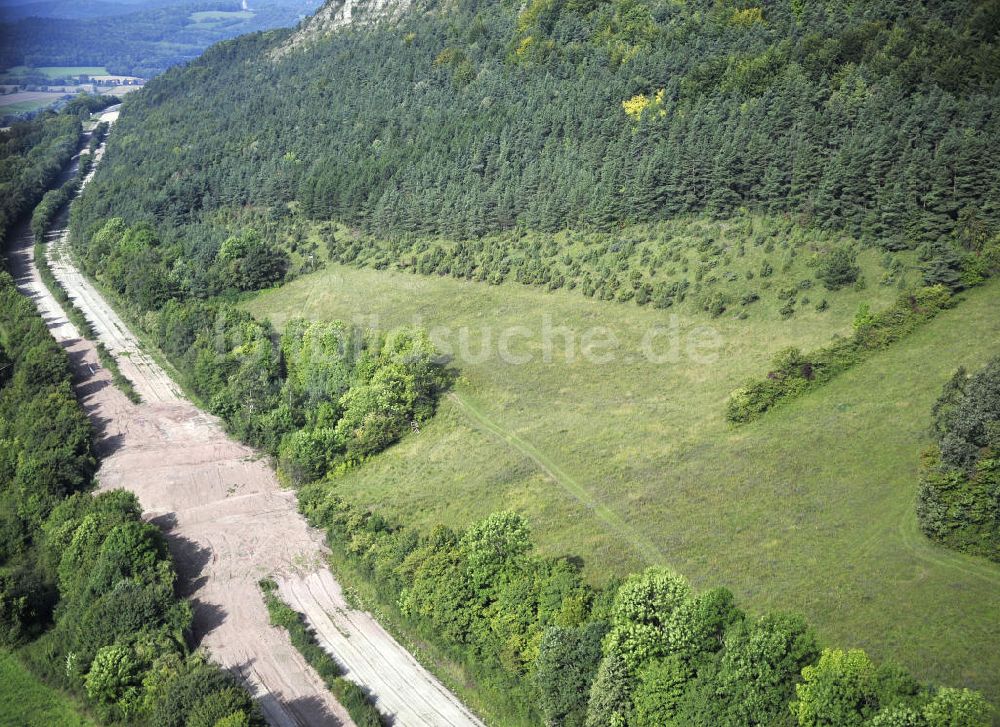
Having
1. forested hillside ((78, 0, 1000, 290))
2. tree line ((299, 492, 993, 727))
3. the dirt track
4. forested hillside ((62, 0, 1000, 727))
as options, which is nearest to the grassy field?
forested hillside ((62, 0, 1000, 727))

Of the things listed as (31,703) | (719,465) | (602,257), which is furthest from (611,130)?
(31,703)

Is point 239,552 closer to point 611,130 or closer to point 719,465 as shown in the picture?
point 719,465

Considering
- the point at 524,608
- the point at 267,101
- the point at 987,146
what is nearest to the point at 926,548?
the point at 524,608

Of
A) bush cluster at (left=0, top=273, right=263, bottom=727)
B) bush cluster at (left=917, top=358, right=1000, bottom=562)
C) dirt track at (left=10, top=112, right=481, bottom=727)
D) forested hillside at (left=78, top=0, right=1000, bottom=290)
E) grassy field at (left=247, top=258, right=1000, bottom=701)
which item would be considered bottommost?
dirt track at (left=10, top=112, right=481, bottom=727)

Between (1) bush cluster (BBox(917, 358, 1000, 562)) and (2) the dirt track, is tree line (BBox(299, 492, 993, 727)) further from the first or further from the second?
(1) bush cluster (BBox(917, 358, 1000, 562))

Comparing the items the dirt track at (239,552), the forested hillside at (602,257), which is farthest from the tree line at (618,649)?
the dirt track at (239,552)

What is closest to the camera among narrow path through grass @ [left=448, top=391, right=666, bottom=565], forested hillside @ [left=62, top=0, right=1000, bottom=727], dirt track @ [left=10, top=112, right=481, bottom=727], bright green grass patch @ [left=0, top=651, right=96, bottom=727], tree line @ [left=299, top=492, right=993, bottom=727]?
tree line @ [left=299, top=492, right=993, bottom=727]
